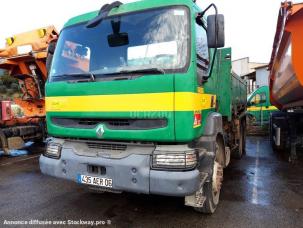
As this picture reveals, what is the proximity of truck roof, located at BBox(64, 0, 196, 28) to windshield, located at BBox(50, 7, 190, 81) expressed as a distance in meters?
0.06

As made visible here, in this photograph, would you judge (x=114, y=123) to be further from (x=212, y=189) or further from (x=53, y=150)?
(x=212, y=189)

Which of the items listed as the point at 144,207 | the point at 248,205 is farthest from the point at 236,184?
the point at 144,207

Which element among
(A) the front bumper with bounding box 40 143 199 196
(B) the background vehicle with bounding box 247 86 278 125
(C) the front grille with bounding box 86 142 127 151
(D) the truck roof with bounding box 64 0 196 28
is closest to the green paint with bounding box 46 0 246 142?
(D) the truck roof with bounding box 64 0 196 28

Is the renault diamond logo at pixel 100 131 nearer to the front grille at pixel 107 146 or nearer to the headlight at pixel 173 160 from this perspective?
the front grille at pixel 107 146

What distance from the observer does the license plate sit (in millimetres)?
3104

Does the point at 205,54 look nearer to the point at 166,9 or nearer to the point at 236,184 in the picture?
the point at 166,9

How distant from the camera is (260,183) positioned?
17.1 ft

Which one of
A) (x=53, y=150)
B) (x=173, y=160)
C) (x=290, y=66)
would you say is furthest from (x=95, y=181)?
(x=290, y=66)

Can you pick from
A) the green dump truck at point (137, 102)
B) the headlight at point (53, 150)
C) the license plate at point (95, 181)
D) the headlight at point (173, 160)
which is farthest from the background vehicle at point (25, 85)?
the headlight at point (173, 160)

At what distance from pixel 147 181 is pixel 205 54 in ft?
5.72

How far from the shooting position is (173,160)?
2881mm

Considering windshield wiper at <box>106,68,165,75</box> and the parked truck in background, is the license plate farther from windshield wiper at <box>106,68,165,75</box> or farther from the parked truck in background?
the parked truck in background

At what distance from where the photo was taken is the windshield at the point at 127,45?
309 centimetres

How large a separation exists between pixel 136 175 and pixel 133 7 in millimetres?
1939
